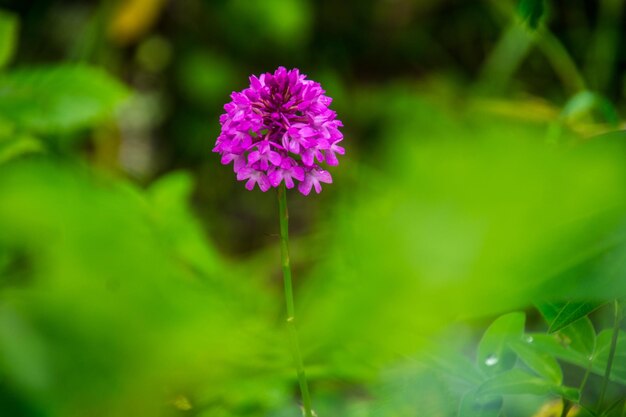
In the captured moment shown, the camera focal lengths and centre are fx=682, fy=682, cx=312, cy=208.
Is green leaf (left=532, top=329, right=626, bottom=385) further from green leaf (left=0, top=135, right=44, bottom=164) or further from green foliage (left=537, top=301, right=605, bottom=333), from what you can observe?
green leaf (left=0, top=135, right=44, bottom=164)

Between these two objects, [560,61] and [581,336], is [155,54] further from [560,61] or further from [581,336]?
[581,336]

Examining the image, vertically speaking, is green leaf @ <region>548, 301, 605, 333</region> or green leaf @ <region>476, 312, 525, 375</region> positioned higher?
green leaf @ <region>476, 312, 525, 375</region>

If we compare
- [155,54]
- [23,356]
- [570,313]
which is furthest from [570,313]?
[155,54]

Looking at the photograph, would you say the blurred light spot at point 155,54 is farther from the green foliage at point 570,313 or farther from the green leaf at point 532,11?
the green foliage at point 570,313

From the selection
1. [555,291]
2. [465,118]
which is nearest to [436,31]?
[465,118]

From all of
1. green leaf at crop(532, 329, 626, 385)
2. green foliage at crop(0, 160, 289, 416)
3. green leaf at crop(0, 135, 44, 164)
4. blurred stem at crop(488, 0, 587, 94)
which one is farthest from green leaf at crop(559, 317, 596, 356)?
blurred stem at crop(488, 0, 587, 94)
